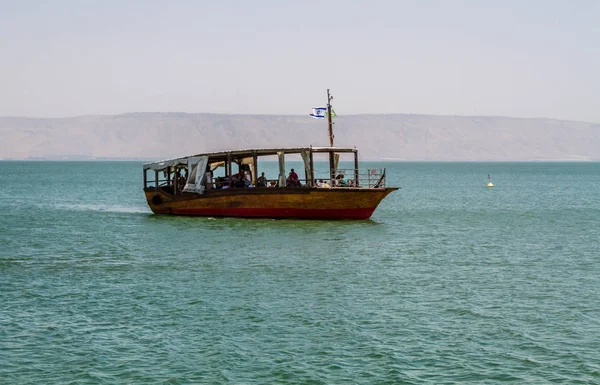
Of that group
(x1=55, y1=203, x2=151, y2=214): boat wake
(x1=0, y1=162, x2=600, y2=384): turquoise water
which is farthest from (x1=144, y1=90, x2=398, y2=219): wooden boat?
(x1=55, y1=203, x2=151, y2=214): boat wake

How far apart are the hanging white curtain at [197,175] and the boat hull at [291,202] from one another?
1.29 ft

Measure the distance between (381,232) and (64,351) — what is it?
21.3 m

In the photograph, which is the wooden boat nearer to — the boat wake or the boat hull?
the boat hull

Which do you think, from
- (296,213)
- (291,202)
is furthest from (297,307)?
(296,213)

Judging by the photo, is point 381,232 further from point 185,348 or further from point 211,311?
point 185,348

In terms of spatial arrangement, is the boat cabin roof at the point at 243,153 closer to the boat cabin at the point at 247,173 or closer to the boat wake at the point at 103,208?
the boat cabin at the point at 247,173

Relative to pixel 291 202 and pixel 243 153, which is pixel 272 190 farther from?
pixel 243 153

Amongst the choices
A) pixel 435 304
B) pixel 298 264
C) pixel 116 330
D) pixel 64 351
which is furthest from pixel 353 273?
pixel 64 351

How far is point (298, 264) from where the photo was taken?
24938 mm

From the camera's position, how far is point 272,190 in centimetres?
3566

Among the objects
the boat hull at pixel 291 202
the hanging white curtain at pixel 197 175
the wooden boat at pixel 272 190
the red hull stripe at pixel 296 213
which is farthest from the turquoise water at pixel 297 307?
the hanging white curtain at pixel 197 175

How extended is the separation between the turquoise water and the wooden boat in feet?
Result: 4.85

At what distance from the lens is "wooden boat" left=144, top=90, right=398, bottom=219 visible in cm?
3497

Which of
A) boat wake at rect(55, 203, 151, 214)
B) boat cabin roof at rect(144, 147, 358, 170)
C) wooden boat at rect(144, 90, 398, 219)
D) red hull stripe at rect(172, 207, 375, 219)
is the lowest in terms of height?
boat wake at rect(55, 203, 151, 214)
